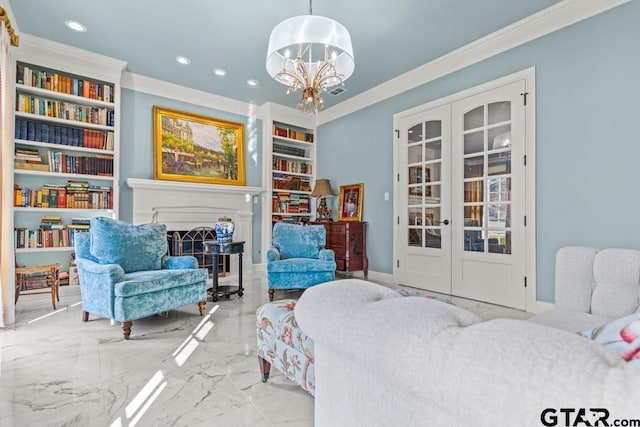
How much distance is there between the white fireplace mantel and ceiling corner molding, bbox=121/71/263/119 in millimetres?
1291

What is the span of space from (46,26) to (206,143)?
2.17 metres

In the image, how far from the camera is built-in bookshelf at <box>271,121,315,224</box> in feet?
18.4

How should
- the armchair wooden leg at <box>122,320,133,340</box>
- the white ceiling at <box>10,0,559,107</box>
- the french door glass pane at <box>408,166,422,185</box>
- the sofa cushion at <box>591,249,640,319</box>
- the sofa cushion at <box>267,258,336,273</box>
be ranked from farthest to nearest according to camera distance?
the french door glass pane at <box>408,166,422,185</box>, the sofa cushion at <box>267,258,336,273</box>, the white ceiling at <box>10,0,559,107</box>, the armchair wooden leg at <box>122,320,133,340</box>, the sofa cushion at <box>591,249,640,319</box>

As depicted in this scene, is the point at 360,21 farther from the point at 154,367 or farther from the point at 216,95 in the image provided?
the point at 154,367

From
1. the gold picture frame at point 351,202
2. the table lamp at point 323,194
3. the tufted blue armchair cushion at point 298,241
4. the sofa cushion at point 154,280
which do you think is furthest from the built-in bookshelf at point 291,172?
the sofa cushion at point 154,280

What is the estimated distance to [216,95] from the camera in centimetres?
504

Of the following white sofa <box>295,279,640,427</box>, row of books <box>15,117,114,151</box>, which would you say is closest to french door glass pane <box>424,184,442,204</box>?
white sofa <box>295,279,640,427</box>

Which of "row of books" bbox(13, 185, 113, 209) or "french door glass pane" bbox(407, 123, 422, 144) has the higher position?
"french door glass pane" bbox(407, 123, 422, 144)

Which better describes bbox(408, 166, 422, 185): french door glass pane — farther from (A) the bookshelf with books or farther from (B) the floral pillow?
(A) the bookshelf with books

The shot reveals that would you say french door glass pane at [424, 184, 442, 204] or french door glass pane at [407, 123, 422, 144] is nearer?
french door glass pane at [424, 184, 442, 204]

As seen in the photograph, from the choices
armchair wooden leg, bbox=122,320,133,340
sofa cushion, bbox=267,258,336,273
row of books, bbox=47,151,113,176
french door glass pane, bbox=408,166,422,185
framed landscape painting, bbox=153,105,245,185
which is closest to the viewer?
armchair wooden leg, bbox=122,320,133,340

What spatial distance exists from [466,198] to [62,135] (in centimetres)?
487

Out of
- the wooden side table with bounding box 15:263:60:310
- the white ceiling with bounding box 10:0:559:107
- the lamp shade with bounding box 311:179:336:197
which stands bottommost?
the wooden side table with bounding box 15:263:60:310

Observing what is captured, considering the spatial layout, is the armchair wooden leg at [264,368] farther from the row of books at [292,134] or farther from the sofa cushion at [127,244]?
the row of books at [292,134]
